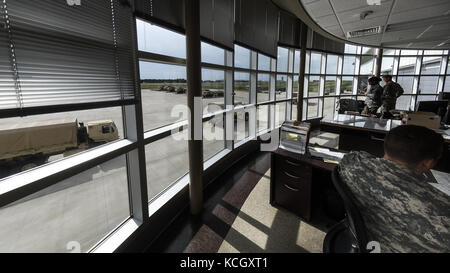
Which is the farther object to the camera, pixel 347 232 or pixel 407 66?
pixel 407 66

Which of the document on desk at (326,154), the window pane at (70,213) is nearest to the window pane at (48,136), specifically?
the window pane at (70,213)

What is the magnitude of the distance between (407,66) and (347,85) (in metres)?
2.71

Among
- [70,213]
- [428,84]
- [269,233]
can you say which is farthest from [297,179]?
[428,84]

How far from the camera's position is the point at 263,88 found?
5395mm

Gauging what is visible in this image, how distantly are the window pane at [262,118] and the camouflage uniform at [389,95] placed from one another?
8.82ft

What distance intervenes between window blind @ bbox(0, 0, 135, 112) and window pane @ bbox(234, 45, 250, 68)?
2.62 m

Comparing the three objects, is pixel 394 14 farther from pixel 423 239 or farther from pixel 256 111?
pixel 423 239

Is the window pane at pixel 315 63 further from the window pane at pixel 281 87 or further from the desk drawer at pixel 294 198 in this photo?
the desk drawer at pixel 294 198

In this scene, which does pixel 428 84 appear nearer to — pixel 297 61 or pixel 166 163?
pixel 297 61

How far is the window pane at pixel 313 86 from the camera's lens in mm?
7414

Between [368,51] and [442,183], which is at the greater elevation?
[368,51]

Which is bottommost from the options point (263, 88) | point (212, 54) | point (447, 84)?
point (263, 88)

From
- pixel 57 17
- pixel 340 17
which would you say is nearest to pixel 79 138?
pixel 57 17

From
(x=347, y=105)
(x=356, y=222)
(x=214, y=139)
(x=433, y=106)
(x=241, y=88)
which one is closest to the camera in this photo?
(x=356, y=222)
